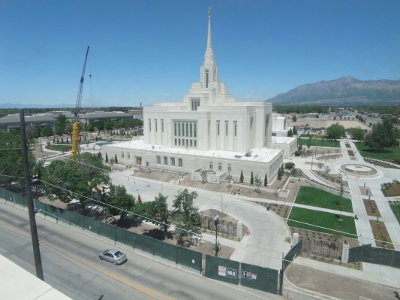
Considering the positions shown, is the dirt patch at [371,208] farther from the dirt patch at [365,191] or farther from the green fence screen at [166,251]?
the green fence screen at [166,251]

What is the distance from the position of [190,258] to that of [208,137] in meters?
36.3

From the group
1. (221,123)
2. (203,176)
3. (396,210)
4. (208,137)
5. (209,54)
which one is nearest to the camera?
(396,210)

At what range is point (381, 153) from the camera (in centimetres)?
7444

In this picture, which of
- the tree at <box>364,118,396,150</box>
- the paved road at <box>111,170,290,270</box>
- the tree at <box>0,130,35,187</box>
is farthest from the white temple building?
the tree at <box>364,118,396,150</box>

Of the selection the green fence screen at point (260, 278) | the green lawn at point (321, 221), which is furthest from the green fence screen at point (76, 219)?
the green lawn at point (321, 221)

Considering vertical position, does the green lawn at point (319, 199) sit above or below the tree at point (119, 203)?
below

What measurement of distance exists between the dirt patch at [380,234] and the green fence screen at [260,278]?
14385mm

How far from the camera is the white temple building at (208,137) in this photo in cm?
5078

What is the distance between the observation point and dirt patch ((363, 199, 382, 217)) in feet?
115

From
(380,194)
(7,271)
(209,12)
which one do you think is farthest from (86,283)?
(209,12)

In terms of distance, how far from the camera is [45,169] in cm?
4206

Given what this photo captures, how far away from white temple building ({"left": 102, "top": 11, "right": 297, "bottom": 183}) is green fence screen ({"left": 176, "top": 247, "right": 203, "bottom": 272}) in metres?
24.5

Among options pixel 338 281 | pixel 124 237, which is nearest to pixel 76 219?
pixel 124 237

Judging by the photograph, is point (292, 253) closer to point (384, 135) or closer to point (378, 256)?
point (378, 256)
